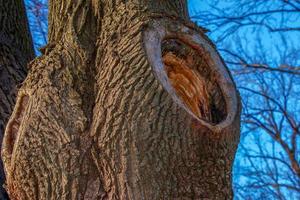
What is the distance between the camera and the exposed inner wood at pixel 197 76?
2.33 meters

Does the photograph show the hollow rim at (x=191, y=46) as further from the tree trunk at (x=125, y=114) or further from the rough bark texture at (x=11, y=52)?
the rough bark texture at (x=11, y=52)

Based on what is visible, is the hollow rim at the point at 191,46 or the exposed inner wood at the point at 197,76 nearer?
the hollow rim at the point at 191,46

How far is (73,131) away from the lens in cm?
219

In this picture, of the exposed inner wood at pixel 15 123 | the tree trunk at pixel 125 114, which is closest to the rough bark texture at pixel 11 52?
the exposed inner wood at pixel 15 123

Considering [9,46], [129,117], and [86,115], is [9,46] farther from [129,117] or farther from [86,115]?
[129,117]

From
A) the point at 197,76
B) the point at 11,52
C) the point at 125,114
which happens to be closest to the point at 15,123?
the point at 125,114

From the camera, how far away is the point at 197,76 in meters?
2.40

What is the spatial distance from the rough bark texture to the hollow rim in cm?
161

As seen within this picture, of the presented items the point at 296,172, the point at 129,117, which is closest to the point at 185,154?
the point at 129,117

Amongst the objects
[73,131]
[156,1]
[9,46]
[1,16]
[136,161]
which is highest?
[1,16]

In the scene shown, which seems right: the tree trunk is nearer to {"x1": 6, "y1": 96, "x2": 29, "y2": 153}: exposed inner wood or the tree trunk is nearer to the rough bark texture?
{"x1": 6, "y1": 96, "x2": 29, "y2": 153}: exposed inner wood

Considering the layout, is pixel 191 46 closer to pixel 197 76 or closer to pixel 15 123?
pixel 197 76

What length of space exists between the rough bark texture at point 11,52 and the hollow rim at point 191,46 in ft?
5.29

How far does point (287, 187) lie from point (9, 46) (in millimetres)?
7098
